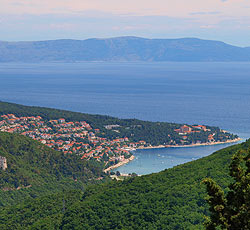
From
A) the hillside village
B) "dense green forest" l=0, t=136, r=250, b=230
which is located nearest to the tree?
"dense green forest" l=0, t=136, r=250, b=230

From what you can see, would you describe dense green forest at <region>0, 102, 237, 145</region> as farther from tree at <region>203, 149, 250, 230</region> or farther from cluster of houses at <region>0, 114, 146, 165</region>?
tree at <region>203, 149, 250, 230</region>

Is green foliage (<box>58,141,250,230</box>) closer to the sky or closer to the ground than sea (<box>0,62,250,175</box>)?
closer to the sky

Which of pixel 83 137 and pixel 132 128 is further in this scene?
pixel 132 128

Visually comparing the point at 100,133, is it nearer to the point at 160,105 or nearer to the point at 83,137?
the point at 83,137

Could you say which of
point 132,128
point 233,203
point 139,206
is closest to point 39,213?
point 139,206

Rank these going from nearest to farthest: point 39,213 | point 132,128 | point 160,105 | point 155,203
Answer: point 155,203, point 39,213, point 132,128, point 160,105

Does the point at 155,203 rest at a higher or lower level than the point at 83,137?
higher
